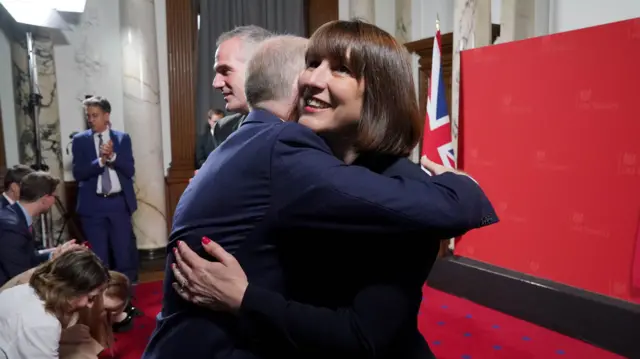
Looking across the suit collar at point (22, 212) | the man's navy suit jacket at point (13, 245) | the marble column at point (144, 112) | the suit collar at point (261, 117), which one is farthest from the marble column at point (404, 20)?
the suit collar at point (261, 117)

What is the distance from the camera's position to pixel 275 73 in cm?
118

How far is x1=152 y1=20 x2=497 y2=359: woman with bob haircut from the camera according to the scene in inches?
36.3

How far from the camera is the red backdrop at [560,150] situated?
Result: 10.6ft

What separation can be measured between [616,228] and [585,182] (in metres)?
0.35

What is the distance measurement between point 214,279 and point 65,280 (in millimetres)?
1647

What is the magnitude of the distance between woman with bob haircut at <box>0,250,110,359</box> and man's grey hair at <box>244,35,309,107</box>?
1.56 meters

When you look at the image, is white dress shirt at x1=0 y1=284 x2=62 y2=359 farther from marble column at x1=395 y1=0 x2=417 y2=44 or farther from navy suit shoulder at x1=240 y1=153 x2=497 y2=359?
marble column at x1=395 y1=0 x2=417 y2=44

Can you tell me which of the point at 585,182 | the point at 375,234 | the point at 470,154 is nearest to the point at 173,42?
the point at 470,154

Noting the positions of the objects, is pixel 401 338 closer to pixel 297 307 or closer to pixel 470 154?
pixel 297 307

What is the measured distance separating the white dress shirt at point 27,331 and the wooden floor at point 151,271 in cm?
276

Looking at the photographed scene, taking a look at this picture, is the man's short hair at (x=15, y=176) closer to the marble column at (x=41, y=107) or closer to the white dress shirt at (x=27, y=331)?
the white dress shirt at (x=27, y=331)

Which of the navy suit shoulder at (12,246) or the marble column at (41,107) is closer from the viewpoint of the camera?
the navy suit shoulder at (12,246)

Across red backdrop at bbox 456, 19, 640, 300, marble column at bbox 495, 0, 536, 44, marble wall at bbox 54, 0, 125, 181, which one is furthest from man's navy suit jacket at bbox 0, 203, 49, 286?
marble column at bbox 495, 0, 536, 44

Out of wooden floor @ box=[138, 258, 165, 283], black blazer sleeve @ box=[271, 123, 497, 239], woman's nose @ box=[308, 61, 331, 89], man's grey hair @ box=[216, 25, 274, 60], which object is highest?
man's grey hair @ box=[216, 25, 274, 60]
